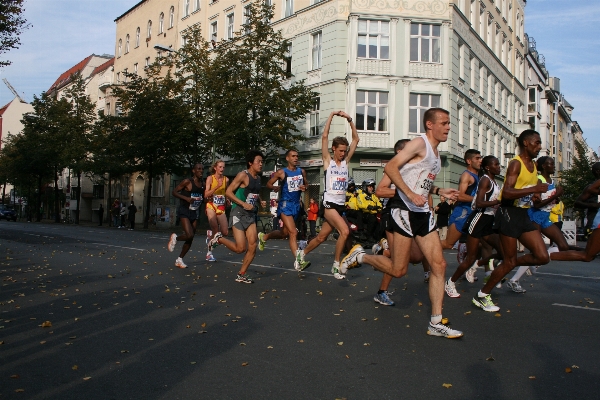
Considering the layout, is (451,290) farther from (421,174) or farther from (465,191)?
(421,174)

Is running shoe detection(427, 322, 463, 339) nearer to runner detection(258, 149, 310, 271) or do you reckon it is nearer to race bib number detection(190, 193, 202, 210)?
runner detection(258, 149, 310, 271)

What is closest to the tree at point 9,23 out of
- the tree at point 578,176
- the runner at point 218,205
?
the runner at point 218,205

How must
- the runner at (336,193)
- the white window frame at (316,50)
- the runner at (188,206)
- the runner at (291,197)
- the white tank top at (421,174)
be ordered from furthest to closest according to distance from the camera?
the white window frame at (316,50)
the runner at (188,206)
the runner at (291,197)
the runner at (336,193)
the white tank top at (421,174)

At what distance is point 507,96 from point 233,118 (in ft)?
87.7

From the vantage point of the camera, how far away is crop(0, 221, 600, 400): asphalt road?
157 inches

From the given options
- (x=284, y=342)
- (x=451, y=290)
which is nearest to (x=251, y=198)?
(x=451, y=290)

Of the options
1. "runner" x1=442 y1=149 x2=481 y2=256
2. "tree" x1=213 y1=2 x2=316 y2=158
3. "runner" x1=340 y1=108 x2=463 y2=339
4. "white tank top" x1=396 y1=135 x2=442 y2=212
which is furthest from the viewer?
"tree" x1=213 y1=2 x2=316 y2=158

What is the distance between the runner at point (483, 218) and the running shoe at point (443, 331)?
2.35 m

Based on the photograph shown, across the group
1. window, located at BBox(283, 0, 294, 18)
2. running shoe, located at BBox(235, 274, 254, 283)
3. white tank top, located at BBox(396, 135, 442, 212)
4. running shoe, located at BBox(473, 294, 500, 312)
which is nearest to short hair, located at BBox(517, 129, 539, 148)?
white tank top, located at BBox(396, 135, 442, 212)

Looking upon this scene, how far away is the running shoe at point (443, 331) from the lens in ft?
17.5

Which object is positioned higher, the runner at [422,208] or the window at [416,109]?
the window at [416,109]

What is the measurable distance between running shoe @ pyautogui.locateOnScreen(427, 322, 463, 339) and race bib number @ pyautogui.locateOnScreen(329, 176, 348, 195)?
3.81 m

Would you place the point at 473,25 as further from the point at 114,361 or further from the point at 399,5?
the point at 114,361

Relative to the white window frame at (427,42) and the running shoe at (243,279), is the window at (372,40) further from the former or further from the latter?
the running shoe at (243,279)
